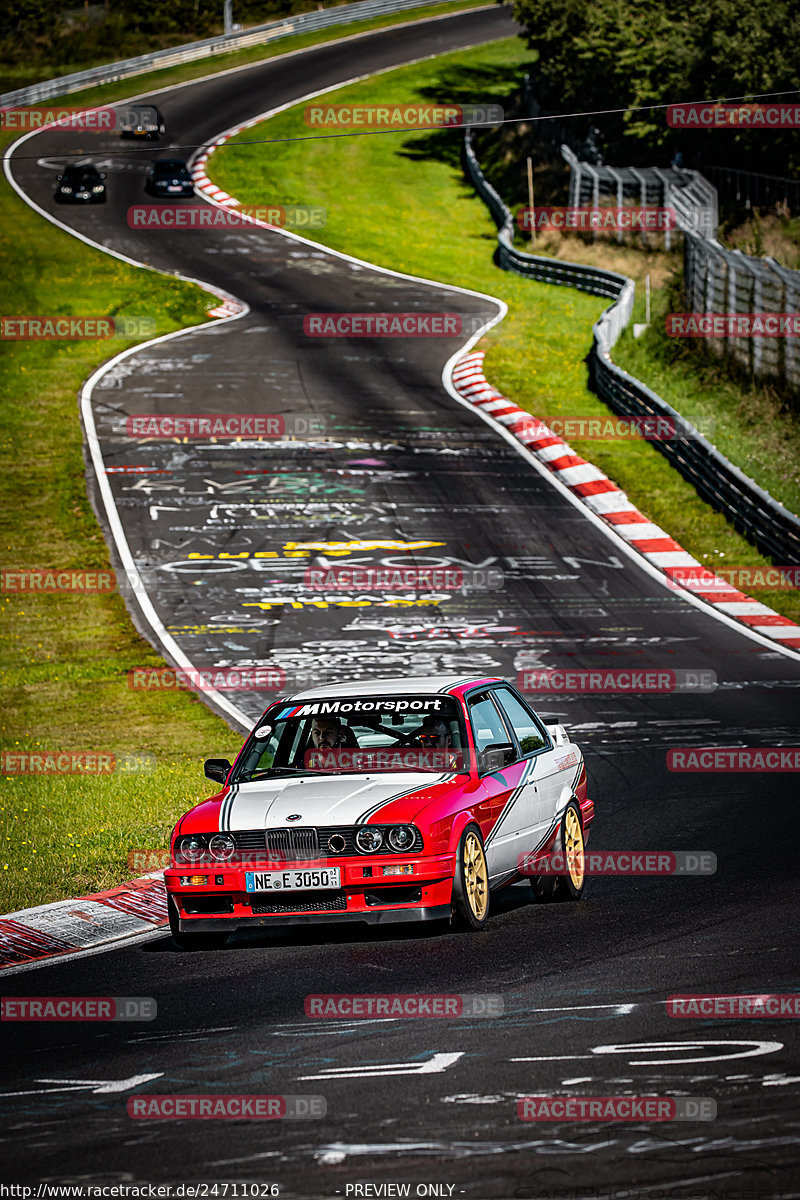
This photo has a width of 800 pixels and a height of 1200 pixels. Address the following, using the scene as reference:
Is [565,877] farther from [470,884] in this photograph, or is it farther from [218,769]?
[218,769]

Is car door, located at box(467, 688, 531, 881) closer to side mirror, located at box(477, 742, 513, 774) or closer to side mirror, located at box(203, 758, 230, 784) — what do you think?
side mirror, located at box(477, 742, 513, 774)

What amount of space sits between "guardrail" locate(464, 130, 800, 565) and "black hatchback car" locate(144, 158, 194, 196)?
15919mm

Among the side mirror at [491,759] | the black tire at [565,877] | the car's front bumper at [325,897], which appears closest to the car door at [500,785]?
the side mirror at [491,759]

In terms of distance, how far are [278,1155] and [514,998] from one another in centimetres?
217

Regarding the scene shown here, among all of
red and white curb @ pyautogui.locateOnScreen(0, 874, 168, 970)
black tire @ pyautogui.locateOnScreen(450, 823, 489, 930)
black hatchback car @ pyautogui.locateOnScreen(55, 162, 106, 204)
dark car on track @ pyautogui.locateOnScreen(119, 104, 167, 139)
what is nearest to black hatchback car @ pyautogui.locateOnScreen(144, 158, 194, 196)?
black hatchback car @ pyautogui.locateOnScreen(55, 162, 106, 204)

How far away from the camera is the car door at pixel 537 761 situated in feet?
32.4

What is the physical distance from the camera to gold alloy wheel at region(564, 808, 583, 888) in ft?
32.6

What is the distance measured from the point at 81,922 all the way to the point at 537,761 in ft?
10.1

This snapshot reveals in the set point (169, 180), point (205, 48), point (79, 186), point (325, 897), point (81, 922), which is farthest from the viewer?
point (205, 48)

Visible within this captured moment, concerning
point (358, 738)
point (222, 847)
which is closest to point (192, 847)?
point (222, 847)

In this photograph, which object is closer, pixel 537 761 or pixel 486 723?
pixel 486 723

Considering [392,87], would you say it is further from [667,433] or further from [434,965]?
[434,965]

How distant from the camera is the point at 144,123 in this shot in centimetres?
6425

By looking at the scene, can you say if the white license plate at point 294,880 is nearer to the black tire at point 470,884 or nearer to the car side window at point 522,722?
the black tire at point 470,884
